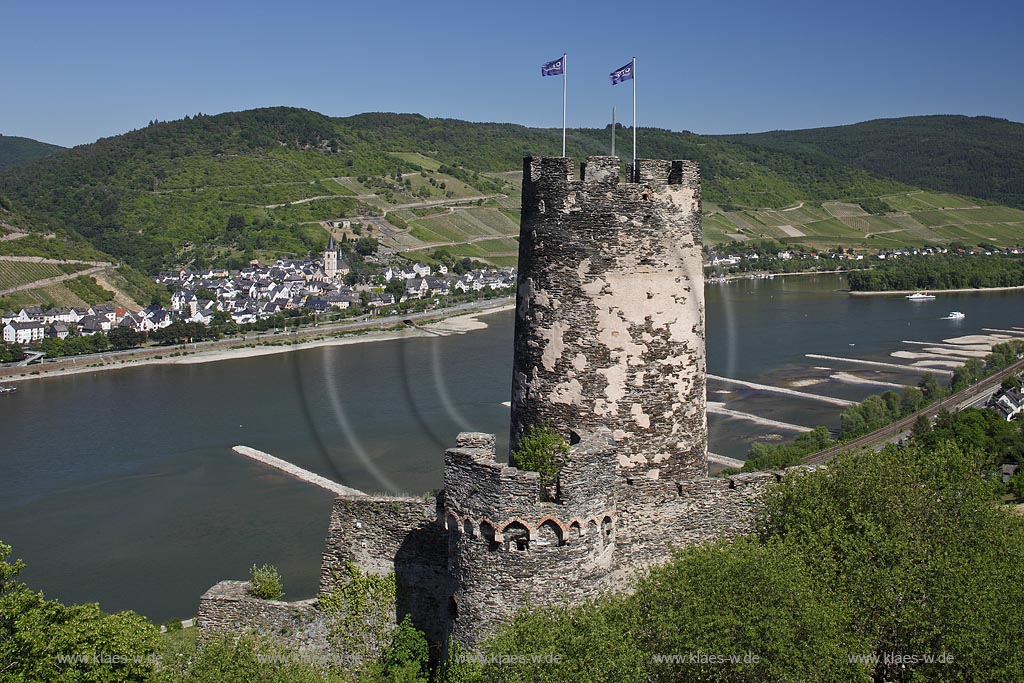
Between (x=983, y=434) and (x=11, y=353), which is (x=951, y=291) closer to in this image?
(x=983, y=434)

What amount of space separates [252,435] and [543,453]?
41015mm

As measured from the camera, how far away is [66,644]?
9.87 metres

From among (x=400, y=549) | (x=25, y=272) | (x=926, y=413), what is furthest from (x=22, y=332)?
(x=400, y=549)

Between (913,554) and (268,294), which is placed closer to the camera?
(913,554)

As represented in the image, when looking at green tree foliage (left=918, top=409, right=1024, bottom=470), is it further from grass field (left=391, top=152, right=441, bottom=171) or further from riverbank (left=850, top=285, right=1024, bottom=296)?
grass field (left=391, top=152, right=441, bottom=171)

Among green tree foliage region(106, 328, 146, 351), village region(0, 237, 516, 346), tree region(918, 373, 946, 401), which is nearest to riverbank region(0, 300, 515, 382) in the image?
green tree foliage region(106, 328, 146, 351)

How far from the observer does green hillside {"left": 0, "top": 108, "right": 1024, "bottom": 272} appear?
130m

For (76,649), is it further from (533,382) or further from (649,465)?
(649,465)

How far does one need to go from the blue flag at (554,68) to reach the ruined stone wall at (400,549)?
15.2 feet

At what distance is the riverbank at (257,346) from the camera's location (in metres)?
69.1

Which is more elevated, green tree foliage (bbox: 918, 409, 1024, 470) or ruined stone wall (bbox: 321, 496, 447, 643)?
ruined stone wall (bbox: 321, 496, 447, 643)

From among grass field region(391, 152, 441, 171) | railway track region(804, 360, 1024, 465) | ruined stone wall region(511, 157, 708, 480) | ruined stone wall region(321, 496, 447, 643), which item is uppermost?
grass field region(391, 152, 441, 171)

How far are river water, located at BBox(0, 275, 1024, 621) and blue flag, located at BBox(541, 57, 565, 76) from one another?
19429mm

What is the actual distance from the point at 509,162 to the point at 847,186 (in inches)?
2719
